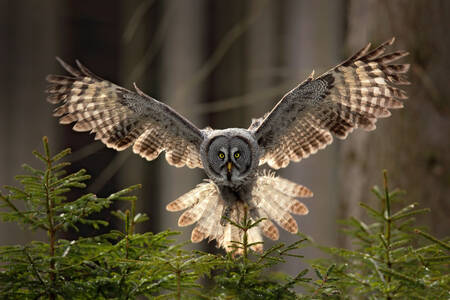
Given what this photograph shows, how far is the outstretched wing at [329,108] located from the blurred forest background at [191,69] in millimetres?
882

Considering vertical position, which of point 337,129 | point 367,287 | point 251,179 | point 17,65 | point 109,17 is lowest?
point 367,287

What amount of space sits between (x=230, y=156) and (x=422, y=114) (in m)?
1.26

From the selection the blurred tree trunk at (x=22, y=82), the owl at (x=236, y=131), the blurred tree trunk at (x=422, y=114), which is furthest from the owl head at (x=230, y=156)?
the blurred tree trunk at (x=22, y=82)

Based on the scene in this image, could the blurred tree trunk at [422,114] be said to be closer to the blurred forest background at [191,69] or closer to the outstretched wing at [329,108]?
the blurred forest background at [191,69]

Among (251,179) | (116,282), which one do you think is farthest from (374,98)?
(116,282)

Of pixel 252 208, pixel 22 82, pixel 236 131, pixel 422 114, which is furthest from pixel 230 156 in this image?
pixel 22 82

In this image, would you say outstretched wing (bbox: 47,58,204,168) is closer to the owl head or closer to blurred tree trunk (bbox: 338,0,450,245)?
the owl head

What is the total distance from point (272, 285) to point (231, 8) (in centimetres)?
420

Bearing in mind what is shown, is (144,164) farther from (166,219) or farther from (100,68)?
(100,68)

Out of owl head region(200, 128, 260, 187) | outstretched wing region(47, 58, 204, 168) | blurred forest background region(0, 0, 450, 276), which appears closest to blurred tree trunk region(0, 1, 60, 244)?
blurred forest background region(0, 0, 450, 276)

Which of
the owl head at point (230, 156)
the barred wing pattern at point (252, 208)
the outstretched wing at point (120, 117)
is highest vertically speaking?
the outstretched wing at point (120, 117)

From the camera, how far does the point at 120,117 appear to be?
2031 mm

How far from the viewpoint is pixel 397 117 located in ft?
9.22

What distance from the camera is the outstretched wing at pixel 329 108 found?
194 centimetres
